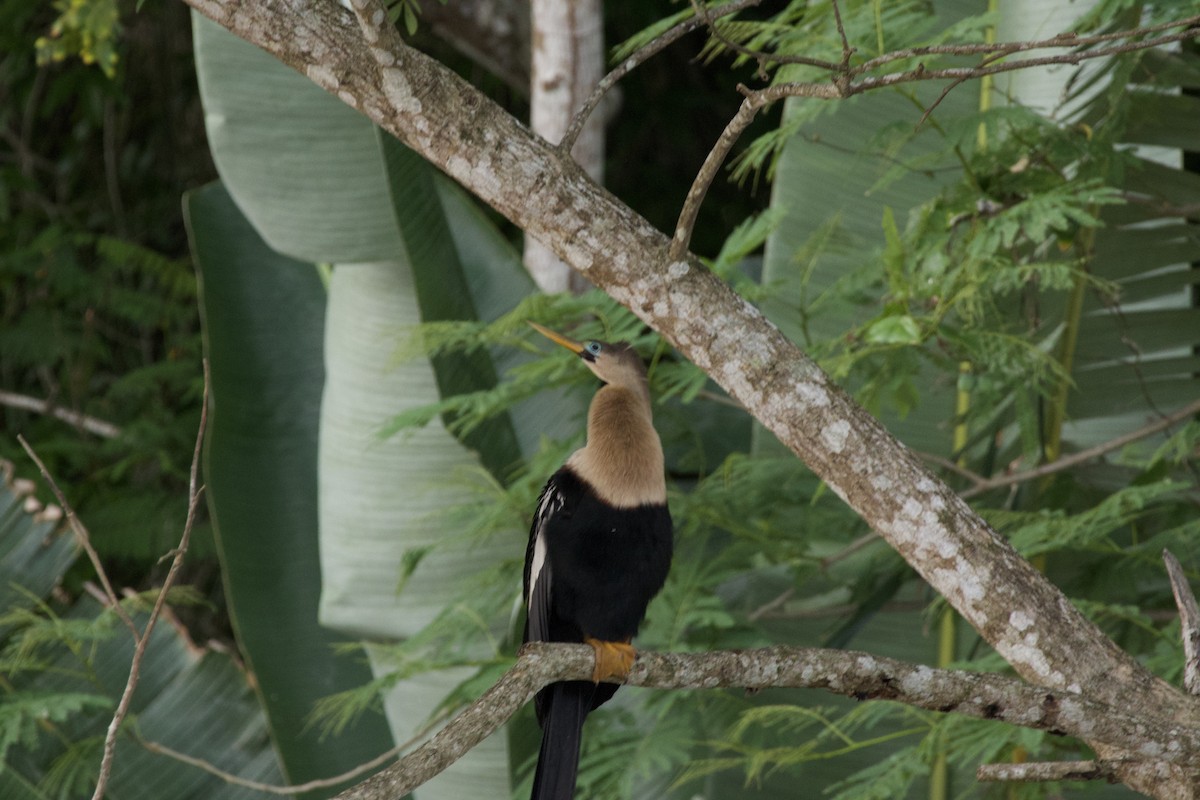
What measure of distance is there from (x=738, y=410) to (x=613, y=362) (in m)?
1.59

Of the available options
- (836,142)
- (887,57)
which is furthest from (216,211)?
(887,57)

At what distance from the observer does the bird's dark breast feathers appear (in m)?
1.82

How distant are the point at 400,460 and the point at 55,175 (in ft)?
13.1

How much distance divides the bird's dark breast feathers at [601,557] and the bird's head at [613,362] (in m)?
0.16

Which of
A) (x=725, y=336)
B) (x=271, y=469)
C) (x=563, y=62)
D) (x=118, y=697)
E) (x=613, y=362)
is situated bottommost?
(x=118, y=697)

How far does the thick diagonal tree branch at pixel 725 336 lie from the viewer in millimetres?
1476

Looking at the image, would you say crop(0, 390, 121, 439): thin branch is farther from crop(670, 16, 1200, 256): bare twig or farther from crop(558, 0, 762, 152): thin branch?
crop(670, 16, 1200, 256): bare twig

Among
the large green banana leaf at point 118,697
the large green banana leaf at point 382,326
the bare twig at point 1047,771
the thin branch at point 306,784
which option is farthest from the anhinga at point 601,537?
the large green banana leaf at point 118,697

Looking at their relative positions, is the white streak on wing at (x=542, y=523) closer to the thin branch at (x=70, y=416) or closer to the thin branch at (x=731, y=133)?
the thin branch at (x=731, y=133)

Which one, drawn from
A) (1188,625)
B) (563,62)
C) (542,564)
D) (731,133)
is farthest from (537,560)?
(563,62)

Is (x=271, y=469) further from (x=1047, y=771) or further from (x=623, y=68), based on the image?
(x=1047, y=771)

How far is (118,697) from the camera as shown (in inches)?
133

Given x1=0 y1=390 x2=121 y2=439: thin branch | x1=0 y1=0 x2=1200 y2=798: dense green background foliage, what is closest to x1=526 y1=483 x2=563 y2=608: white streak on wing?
x1=0 y1=0 x2=1200 y2=798: dense green background foliage

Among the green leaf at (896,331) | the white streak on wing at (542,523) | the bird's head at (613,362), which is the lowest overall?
the white streak on wing at (542,523)
